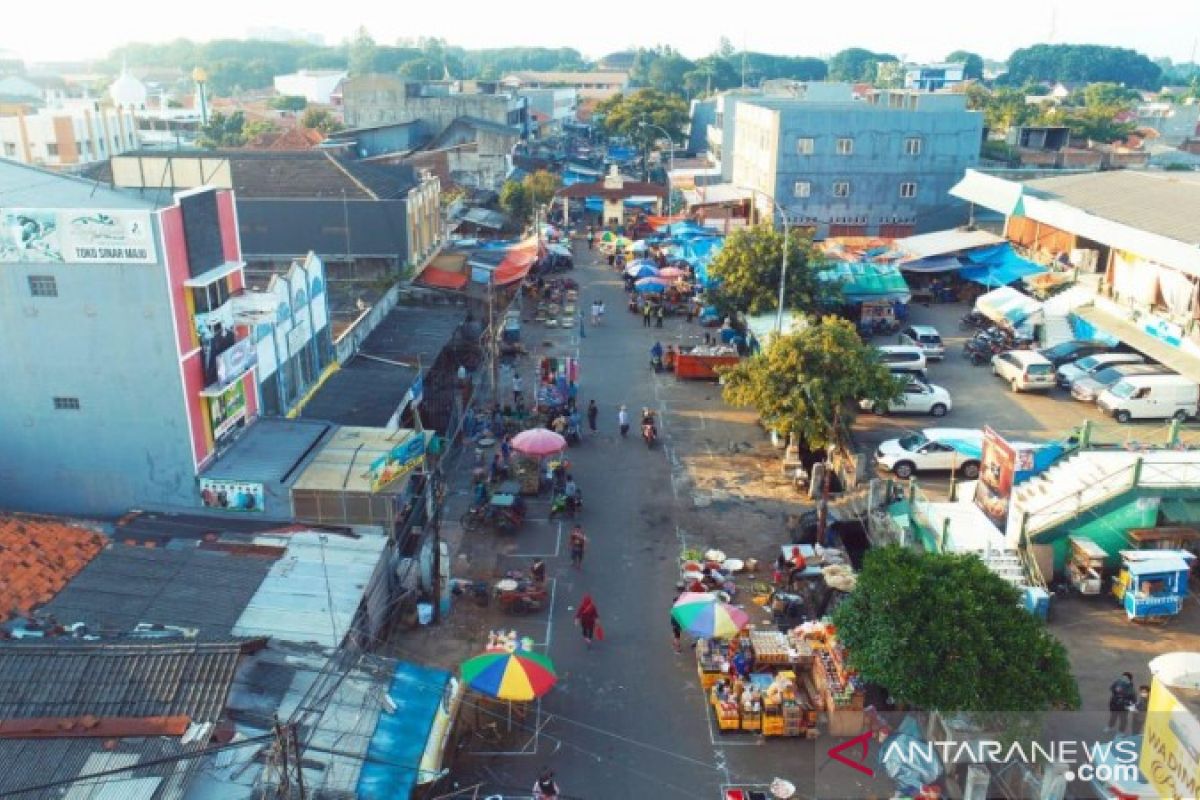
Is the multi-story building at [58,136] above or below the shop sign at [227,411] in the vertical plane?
above

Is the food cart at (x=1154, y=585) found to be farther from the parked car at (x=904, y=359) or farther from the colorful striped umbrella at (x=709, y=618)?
the parked car at (x=904, y=359)

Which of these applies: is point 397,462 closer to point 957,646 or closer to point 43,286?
point 43,286

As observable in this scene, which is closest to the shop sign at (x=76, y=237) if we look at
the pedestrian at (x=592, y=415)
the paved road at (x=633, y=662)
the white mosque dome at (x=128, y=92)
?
the paved road at (x=633, y=662)

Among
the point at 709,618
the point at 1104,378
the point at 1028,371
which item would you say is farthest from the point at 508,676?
the point at 1104,378

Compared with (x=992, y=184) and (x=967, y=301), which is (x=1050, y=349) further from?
(x=992, y=184)

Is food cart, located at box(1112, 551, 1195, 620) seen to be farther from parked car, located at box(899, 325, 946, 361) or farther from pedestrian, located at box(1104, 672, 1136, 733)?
parked car, located at box(899, 325, 946, 361)
